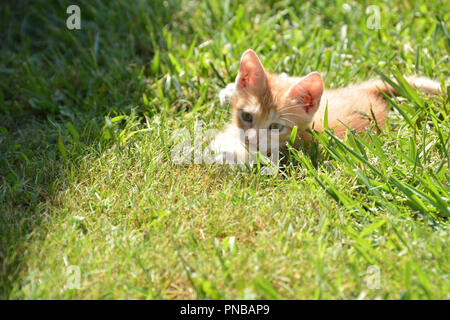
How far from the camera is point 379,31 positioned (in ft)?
12.4

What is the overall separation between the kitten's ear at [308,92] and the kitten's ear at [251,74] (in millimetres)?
178

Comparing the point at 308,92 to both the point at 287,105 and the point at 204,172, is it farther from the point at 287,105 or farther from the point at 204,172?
the point at 204,172

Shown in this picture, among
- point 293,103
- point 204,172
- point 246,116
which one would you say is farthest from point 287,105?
point 204,172

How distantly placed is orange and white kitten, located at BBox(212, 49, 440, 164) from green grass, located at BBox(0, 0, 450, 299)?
145 mm

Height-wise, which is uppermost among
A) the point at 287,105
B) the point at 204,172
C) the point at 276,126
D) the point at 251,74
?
the point at 251,74

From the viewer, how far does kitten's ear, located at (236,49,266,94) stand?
267 centimetres

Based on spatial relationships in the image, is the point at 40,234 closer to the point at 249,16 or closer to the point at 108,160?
the point at 108,160

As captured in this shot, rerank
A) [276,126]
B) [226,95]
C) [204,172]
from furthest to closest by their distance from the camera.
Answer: [226,95], [276,126], [204,172]

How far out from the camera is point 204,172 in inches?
104

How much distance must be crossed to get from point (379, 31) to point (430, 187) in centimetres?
192

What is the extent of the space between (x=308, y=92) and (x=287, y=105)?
13 centimetres

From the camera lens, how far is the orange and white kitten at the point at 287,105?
2.67 meters

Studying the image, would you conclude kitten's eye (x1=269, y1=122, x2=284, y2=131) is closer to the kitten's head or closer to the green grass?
the kitten's head
